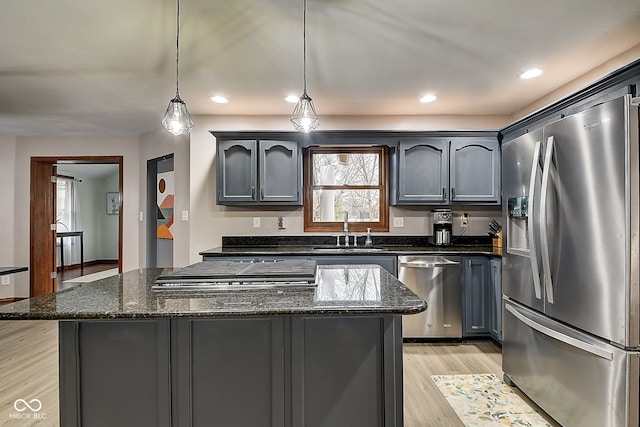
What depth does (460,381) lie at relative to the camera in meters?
2.66

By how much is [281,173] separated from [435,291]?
1928 mm

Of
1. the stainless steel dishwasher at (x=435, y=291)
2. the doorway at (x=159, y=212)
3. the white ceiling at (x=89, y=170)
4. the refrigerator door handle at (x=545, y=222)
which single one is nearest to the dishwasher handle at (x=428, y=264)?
the stainless steel dishwasher at (x=435, y=291)

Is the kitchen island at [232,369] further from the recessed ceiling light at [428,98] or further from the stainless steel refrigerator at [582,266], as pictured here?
the recessed ceiling light at [428,98]

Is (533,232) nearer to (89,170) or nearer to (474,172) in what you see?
(474,172)

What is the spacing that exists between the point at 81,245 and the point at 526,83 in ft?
29.9

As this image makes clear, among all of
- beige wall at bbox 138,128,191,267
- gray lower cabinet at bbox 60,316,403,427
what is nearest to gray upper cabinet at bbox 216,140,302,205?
beige wall at bbox 138,128,191,267

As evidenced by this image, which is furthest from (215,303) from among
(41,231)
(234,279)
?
(41,231)

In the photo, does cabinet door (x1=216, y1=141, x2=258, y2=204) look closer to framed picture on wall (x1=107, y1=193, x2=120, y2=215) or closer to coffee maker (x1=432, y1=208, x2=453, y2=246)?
coffee maker (x1=432, y1=208, x2=453, y2=246)

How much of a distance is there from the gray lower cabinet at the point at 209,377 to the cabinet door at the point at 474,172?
2.63m

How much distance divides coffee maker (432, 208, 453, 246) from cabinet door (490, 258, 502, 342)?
563 millimetres

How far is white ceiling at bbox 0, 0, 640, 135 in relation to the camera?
6.53ft

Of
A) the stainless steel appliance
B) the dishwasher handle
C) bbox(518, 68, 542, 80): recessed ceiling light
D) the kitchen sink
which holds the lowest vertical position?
the dishwasher handle

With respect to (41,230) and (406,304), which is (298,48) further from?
(41,230)

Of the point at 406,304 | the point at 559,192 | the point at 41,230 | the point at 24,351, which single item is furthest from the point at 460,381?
the point at 41,230
